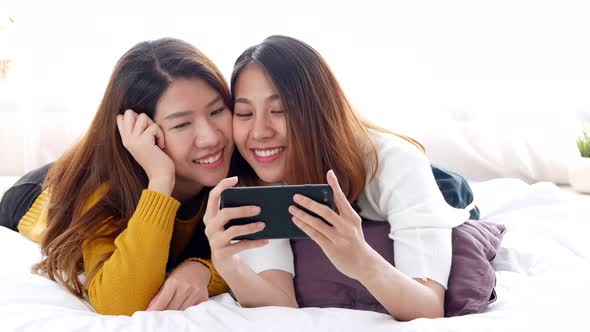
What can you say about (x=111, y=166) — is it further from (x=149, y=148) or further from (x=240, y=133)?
(x=240, y=133)

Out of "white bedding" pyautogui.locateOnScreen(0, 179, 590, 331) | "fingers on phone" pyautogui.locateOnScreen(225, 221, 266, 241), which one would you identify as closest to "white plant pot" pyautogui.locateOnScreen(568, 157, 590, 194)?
"white bedding" pyautogui.locateOnScreen(0, 179, 590, 331)

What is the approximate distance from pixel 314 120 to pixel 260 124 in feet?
0.37

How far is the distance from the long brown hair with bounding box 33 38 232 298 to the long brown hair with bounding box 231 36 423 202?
0.80 ft

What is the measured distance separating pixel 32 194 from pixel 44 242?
403 mm

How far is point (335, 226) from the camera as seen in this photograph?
1173 mm

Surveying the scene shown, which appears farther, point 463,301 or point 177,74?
point 177,74

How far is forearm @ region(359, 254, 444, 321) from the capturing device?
1.23 meters

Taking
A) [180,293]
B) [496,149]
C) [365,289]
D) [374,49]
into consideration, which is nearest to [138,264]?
[180,293]

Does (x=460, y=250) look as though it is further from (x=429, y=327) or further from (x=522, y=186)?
(x=522, y=186)

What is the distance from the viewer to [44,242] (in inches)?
67.6

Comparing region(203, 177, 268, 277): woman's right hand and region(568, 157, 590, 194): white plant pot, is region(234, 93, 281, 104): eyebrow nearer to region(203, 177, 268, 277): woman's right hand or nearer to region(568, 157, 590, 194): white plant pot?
region(203, 177, 268, 277): woman's right hand

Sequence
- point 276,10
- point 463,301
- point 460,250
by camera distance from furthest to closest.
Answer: point 276,10, point 460,250, point 463,301

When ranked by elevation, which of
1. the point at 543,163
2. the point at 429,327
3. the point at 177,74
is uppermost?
the point at 177,74

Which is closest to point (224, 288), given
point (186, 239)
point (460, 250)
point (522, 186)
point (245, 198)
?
point (186, 239)
